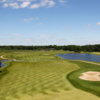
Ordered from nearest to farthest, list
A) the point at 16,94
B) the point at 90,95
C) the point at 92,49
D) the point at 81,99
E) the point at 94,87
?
the point at 81,99 → the point at 90,95 → the point at 16,94 → the point at 94,87 → the point at 92,49

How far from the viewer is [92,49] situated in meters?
182

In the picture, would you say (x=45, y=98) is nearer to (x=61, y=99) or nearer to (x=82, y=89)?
(x=61, y=99)

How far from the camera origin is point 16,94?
20438 mm

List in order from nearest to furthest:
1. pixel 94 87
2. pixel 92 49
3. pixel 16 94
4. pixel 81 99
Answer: pixel 81 99, pixel 16 94, pixel 94 87, pixel 92 49

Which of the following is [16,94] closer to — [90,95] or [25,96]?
[25,96]

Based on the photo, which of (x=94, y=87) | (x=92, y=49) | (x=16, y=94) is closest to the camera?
(x=16, y=94)

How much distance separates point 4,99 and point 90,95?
14.2m

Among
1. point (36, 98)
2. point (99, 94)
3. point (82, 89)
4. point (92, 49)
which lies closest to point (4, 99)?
point (36, 98)

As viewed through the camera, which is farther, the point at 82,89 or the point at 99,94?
the point at 82,89

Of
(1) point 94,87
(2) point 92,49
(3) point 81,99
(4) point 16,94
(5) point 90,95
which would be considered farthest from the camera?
(2) point 92,49

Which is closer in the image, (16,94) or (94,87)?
(16,94)

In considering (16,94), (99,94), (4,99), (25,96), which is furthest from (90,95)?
(4,99)

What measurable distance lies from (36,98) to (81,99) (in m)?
6.99

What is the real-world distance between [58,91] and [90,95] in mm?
5477
